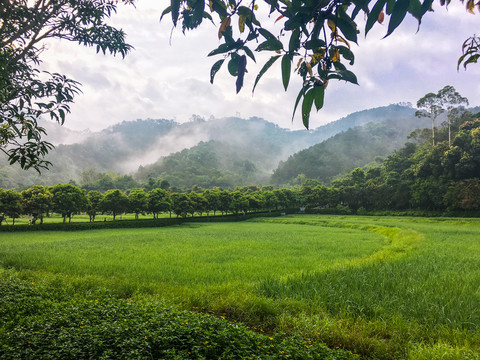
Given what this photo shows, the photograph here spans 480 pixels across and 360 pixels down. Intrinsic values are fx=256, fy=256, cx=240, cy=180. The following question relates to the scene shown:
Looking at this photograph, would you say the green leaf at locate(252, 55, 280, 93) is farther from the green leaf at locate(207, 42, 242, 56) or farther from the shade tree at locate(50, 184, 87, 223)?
the shade tree at locate(50, 184, 87, 223)

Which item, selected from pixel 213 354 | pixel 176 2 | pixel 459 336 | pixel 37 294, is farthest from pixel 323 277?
pixel 176 2

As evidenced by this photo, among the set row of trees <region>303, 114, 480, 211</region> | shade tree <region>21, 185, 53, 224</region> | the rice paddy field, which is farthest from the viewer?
row of trees <region>303, 114, 480, 211</region>

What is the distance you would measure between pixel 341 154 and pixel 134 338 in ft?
395

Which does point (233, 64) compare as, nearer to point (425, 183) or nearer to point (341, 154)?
point (425, 183)

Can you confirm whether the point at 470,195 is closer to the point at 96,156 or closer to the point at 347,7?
the point at 347,7

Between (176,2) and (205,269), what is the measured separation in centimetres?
775

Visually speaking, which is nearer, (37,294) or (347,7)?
(347,7)

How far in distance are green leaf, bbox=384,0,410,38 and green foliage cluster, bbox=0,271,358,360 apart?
2865 millimetres

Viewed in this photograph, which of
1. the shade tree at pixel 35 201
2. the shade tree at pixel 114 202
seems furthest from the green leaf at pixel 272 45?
the shade tree at pixel 114 202

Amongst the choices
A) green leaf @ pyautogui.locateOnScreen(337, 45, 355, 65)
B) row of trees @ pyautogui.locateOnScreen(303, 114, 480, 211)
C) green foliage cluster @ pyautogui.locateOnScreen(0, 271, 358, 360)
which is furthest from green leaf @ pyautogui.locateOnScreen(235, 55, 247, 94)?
row of trees @ pyautogui.locateOnScreen(303, 114, 480, 211)

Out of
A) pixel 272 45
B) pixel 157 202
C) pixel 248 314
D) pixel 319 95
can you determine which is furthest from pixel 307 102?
pixel 157 202

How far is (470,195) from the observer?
102 ft

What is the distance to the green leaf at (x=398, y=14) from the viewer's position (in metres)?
0.70

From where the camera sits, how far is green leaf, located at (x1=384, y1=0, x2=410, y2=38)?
2.30ft
